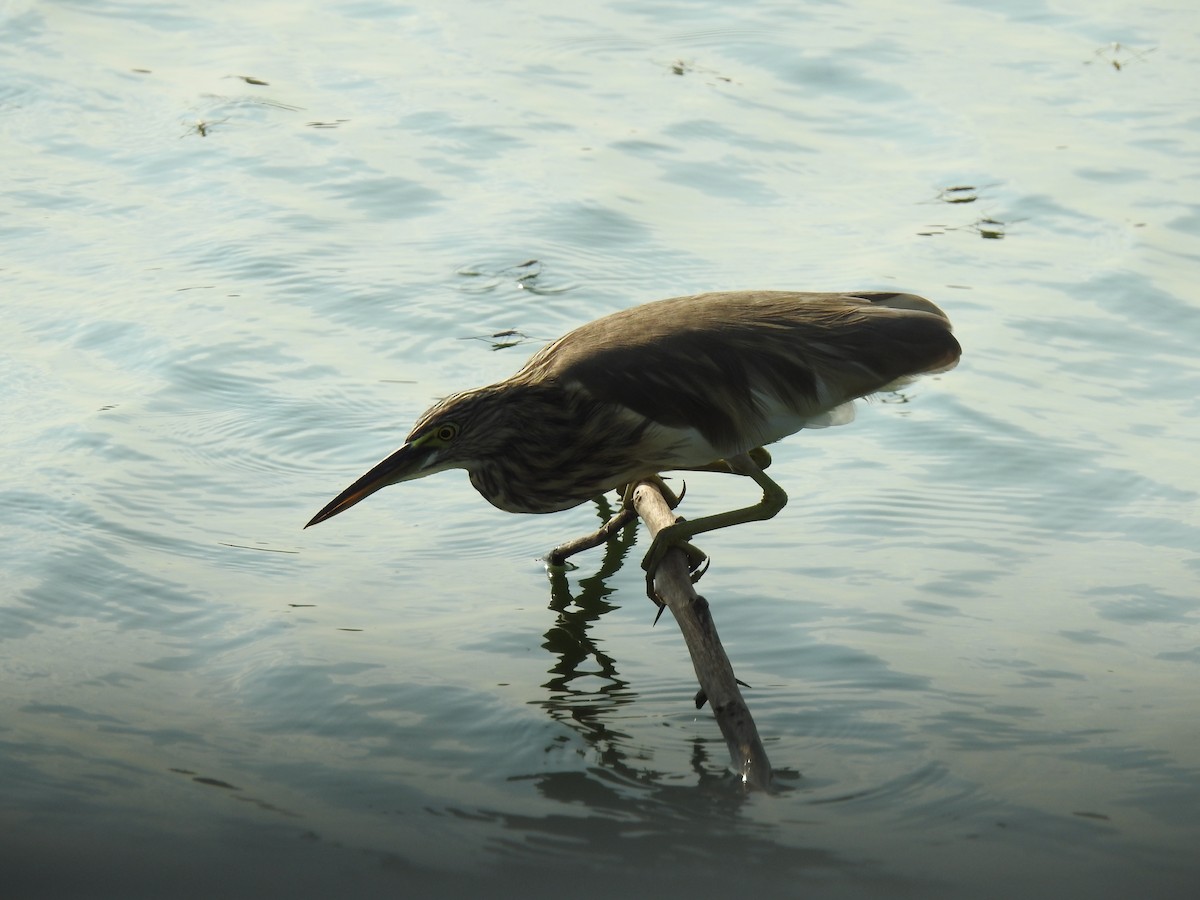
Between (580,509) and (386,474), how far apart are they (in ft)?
7.68

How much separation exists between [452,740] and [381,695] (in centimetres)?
41

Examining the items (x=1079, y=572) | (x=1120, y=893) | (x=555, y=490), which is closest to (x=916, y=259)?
(x=1079, y=572)

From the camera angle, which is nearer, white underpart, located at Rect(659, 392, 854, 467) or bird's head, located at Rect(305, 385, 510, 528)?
bird's head, located at Rect(305, 385, 510, 528)

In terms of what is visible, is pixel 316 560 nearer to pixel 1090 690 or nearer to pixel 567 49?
pixel 1090 690

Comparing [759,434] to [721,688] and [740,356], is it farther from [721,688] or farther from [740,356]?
[721,688]

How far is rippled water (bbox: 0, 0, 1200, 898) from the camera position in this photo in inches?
201

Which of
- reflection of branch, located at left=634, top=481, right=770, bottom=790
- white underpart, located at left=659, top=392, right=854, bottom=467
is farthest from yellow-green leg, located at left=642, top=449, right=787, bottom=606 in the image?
reflection of branch, located at left=634, top=481, right=770, bottom=790

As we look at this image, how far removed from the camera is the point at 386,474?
5418 mm

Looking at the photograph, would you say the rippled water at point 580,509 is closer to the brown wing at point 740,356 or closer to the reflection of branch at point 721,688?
the reflection of branch at point 721,688

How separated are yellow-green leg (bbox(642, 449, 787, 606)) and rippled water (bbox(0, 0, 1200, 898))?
0.63 meters

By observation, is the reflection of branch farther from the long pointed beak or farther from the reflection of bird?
the long pointed beak

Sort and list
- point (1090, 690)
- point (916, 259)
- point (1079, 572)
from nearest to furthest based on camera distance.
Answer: point (1090, 690)
point (1079, 572)
point (916, 259)

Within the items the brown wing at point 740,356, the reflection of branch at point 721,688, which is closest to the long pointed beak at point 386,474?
the brown wing at point 740,356

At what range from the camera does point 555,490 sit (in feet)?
18.5
